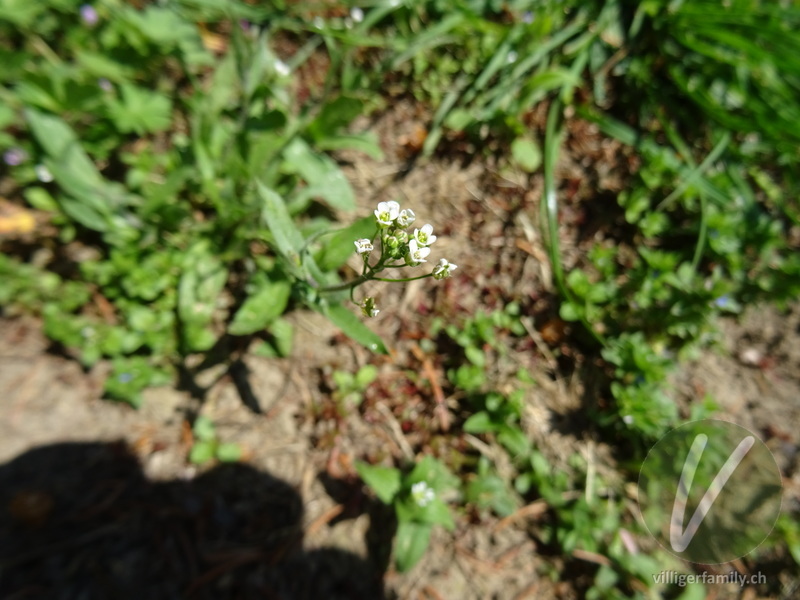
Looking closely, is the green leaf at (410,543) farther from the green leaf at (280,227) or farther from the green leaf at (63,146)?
the green leaf at (63,146)

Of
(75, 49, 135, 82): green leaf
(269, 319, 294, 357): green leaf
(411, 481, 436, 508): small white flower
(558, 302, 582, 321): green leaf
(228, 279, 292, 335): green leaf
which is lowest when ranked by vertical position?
(411, 481, 436, 508): small white flower

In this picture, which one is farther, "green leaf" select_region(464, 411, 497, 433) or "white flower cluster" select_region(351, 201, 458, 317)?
"green leaf" select_region(464, 411, 497, 433)

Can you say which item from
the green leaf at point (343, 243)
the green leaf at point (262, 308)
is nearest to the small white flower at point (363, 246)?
the green leaf at point (343, 243)

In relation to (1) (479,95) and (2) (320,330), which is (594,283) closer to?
(1) (479,95)

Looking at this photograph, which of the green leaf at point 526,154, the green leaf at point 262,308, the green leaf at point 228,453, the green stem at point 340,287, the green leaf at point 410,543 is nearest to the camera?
the green stem at point 340,287

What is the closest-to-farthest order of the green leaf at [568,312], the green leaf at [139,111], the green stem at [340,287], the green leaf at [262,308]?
1. the green stem at [340,287]
2. the green leaf at [262,308]
3. the green leaf at [568,312]
4. the green leaf at [139,111]

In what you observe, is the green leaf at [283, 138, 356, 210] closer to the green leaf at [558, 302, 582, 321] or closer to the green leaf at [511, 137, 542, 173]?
the green leaf at [511, 137, 542, 173]

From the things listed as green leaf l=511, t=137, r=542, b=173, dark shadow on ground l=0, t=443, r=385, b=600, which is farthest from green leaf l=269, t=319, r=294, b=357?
green leaf l=511, t=137, r=542, b=173

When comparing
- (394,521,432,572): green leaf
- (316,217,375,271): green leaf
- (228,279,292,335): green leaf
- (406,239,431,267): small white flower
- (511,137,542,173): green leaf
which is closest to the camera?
(406,239,431,267): small white flower
